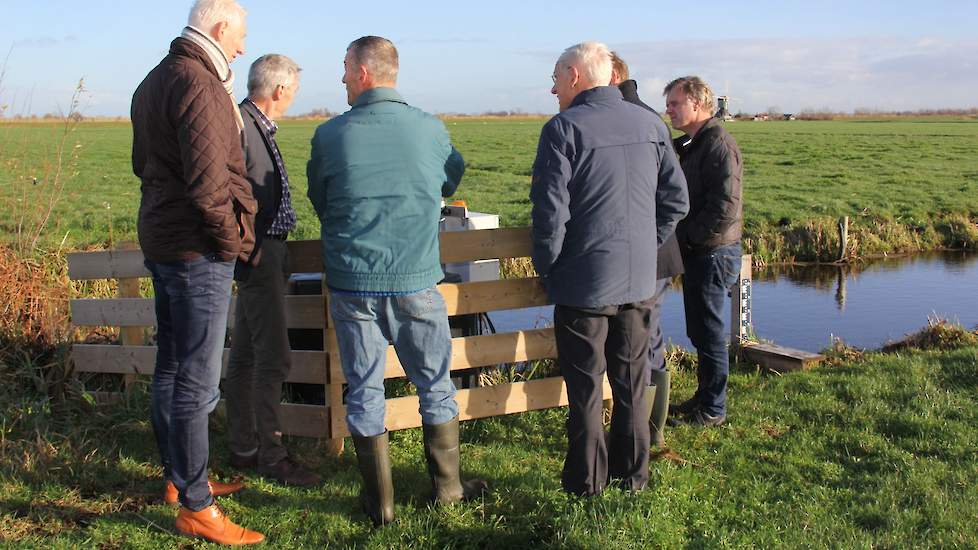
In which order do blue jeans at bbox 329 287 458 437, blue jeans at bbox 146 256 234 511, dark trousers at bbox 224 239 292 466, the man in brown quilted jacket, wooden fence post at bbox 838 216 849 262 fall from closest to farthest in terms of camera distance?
1. the man in brown quilted jacket
2. blue jeans at bbox 146 256 234 511
3. blue jeans at bbox 329 287 458 437
4. dark trousers at bbox 224 239 292 466
5. wooden fence post at bbox 838 216 849 262

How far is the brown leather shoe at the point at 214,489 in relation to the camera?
4320 mm

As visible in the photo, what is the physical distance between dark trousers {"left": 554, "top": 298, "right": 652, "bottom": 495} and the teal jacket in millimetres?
832

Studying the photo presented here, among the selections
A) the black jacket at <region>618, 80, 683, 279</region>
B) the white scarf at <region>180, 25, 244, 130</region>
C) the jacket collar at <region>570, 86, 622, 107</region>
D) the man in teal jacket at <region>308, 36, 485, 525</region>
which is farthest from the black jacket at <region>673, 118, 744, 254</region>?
the white scarf at <region>180, 25, 244, 130</region>

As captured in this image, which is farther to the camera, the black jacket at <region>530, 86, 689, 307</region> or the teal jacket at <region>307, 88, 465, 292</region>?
the black jacket at <region>530, 86, 689, 307</region>

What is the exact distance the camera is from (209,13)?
3.72m

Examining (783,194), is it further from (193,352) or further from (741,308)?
(193,352)

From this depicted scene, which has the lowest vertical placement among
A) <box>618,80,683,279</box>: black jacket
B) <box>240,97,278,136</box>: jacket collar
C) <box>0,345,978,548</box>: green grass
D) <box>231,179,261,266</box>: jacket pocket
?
<box>0,345,978,548</box>: green grass

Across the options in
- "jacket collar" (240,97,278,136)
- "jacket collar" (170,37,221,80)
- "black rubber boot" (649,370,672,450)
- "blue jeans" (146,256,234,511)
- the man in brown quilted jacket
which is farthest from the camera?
"black rubber boot" (649,370,672,450)

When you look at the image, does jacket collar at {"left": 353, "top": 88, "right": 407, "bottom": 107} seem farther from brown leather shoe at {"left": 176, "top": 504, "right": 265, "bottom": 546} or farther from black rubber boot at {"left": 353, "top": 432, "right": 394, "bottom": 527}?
brown leather shoe at {"left": 176, "top": 504, "right": 265, "bottom": 546}

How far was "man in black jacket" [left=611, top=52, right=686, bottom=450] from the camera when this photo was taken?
15.9ft

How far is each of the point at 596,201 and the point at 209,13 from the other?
191 cm

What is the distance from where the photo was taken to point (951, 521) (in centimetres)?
407

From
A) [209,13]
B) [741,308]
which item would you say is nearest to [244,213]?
[209,13]

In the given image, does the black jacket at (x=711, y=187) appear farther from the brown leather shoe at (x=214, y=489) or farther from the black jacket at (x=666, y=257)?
the brown leather shoe at (x=214, y=489)
